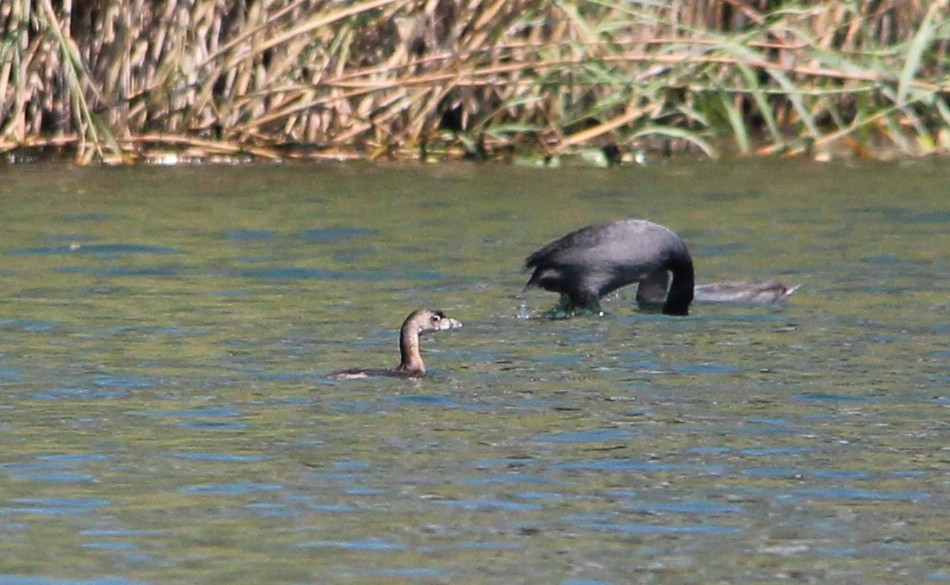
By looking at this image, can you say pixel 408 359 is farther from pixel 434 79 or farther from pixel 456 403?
pixel 434 79

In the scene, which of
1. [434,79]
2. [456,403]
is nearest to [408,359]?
[456,403]

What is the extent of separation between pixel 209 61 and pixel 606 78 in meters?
2.24

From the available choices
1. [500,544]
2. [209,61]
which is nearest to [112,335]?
[500,544]

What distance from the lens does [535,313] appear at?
8836 millimetres

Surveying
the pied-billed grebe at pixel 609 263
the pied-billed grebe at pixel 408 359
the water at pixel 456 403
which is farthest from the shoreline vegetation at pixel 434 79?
→ the pied-billed grebe at pixel 408 359

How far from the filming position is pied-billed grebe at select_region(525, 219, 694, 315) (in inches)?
344

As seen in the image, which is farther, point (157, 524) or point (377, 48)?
point (377, 48)

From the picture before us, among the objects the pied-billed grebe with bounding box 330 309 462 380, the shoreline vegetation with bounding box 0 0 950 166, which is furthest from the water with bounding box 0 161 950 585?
the shoreline vegetation with bounding box 0 0 950 166

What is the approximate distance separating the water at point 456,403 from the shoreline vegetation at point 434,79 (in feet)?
4.29

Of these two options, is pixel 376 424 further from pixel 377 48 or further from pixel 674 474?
pixel 377 48

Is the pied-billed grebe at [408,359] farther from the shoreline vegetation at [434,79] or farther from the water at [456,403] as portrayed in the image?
the shoreline vegetation at [434,79]

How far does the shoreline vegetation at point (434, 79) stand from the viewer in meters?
12.9

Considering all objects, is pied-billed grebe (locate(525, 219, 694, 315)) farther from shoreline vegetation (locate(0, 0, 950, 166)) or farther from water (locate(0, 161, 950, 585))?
shoreline vegetation (locate(0, 0, 950, 166))

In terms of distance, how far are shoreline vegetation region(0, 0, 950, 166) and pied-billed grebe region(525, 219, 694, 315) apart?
3644 mm
